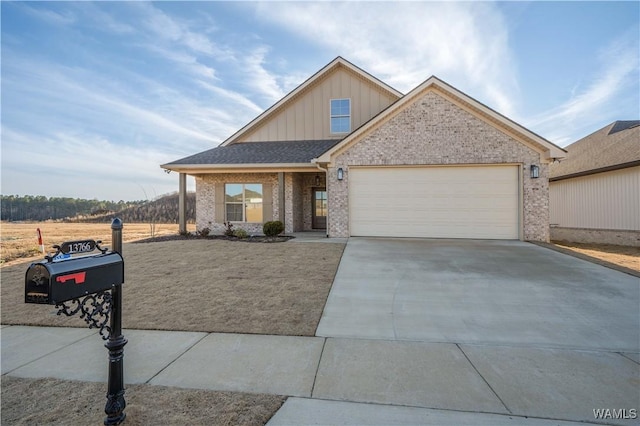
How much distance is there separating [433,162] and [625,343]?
27.0 feet

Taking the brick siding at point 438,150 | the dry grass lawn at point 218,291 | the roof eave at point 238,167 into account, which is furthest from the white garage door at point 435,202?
the dry grass lawn at point 218,291

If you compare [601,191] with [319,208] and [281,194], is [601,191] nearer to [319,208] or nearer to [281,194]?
[319,208]

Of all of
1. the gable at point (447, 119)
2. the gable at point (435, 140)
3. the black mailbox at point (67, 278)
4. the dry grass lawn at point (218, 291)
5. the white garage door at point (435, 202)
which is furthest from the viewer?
the white garage door at point (435, 202)

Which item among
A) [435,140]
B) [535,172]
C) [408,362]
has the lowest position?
[408,362]

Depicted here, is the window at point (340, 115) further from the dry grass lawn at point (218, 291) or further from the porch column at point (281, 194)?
the dry grass lawn at point (218, 291)

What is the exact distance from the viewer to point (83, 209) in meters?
45.8

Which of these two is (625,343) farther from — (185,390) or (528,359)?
(185,390)

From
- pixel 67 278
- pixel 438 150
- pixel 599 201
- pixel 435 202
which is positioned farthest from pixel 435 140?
pixel 67 278

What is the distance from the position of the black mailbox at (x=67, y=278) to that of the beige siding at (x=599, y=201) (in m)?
16.6

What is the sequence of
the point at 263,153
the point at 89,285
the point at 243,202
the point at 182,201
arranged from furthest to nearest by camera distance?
the point at 243,202 → the point at 263,153 → the point at 182,201 → the point at 89,285

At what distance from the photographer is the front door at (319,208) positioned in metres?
15.5

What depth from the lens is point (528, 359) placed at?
3.45m

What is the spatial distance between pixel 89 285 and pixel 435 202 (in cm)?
1119

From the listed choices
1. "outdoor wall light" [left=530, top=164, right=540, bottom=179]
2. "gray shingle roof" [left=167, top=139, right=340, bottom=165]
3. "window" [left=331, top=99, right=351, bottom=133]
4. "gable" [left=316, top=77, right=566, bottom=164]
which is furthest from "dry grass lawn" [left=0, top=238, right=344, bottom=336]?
"window" [left=331, top=99, right=351, bottom=133]
